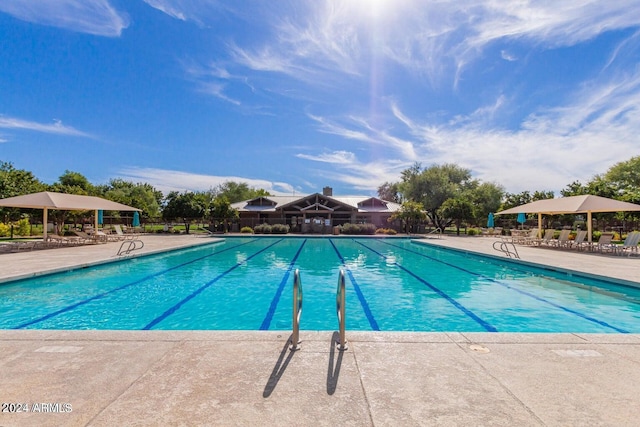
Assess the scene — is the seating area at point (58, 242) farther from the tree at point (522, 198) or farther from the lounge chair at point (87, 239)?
the tree at point (522, 198)

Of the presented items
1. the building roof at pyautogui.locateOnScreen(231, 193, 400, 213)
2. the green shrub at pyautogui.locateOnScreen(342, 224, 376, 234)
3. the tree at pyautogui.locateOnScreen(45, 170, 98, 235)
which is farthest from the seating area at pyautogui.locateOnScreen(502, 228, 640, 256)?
the tree at pyautogui.locateOnScreen(45, 170, 98, 235)

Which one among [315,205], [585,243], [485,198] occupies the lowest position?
[585,243]

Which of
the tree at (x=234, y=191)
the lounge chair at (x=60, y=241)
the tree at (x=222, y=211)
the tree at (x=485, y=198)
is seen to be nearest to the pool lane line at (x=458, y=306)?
the lounge chair at (x=60, y=241)

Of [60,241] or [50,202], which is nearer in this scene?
[50,202]

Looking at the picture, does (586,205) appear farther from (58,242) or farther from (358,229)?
(58,242)

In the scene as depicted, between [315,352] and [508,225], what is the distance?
4288 cm

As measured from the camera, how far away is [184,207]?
32.7 metres

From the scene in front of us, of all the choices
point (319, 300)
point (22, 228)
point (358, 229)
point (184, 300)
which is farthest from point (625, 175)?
point (22, 228)

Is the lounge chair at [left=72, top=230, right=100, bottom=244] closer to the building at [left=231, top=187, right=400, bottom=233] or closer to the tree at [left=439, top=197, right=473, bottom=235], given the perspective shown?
the building at [left=231, top=187, right=400, bottom=233]

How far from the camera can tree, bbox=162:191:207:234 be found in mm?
32688

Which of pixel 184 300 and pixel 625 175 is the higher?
pixel 625 175

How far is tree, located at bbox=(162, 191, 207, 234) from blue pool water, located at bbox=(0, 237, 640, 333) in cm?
2063

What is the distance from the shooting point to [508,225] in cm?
4003

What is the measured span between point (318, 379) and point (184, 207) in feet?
107
